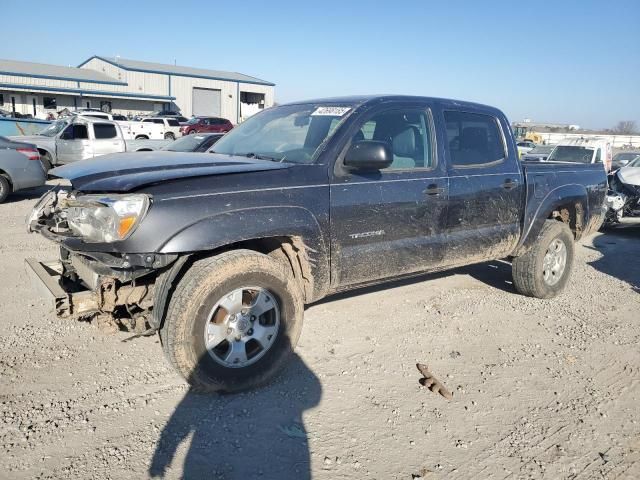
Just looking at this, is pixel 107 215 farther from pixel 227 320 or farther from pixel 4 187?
pixel 4 187

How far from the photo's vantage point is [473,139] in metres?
4.67

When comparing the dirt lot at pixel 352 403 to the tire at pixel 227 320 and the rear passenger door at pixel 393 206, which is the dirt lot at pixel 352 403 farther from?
the rear passenger door at pixel 393 206

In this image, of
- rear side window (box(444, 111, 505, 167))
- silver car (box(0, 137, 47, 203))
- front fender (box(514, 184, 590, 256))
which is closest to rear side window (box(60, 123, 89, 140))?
silver car (box(0, 137, 47, 203))

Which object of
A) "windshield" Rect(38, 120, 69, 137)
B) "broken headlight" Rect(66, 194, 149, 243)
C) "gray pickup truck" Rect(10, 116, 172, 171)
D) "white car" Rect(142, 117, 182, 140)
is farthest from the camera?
"white car" Rect(142, 117, 182, 140)

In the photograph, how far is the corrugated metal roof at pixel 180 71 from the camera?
50.8 meters

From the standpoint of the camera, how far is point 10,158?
10.0m

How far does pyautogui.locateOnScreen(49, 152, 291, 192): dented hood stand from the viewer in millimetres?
2980

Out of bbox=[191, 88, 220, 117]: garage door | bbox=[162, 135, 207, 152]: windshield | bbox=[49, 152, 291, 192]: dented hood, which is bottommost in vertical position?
bbox=[49, 152, 291, 192]: dented hood

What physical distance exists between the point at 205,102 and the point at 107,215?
178 ft

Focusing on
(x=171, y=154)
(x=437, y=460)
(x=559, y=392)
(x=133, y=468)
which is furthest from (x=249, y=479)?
(x=171, y=154)

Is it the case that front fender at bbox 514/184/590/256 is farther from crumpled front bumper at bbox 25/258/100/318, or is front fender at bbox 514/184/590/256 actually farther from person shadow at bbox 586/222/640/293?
crumpled front bumper at bbox 25/258/100/318

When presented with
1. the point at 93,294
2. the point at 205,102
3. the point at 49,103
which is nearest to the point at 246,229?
the point at 93,294

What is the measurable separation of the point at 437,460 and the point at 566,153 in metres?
13.8

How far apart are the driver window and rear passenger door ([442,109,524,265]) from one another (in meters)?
0.24
